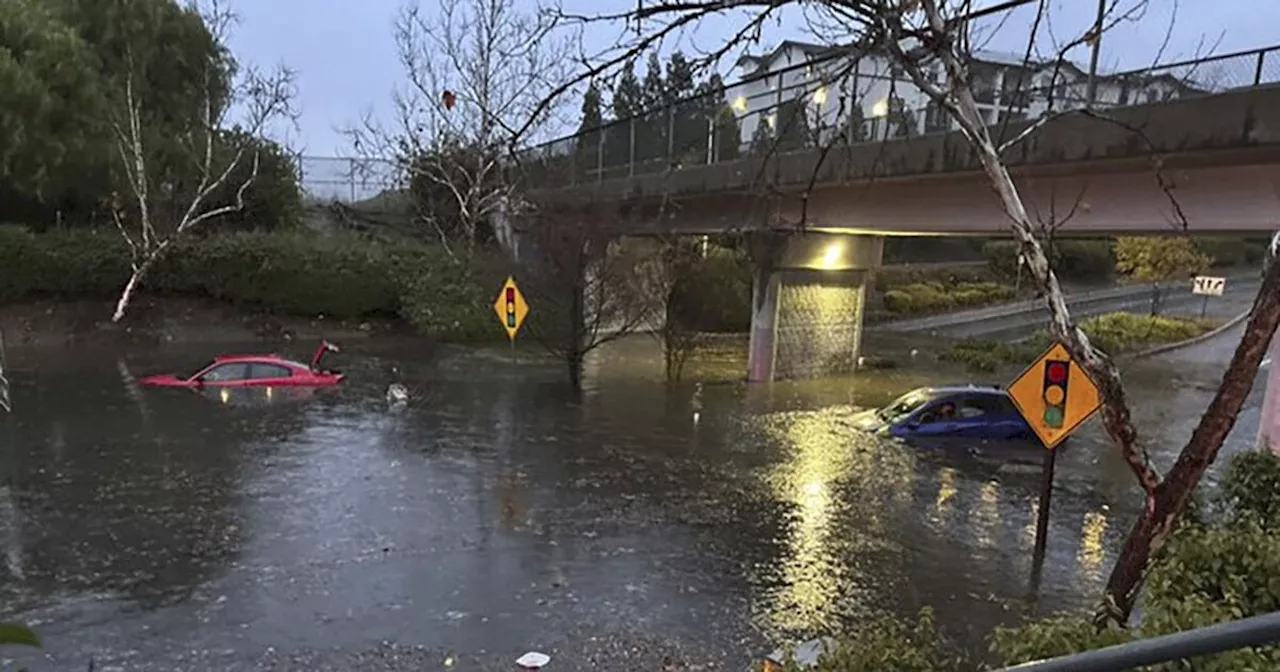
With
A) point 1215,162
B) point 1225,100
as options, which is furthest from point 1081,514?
point 1225,100

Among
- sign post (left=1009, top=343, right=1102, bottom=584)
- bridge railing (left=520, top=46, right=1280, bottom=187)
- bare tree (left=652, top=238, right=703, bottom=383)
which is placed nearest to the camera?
bridge railing (left=520, top=46, right=1280, bottom=187)

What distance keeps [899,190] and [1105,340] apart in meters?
21.3

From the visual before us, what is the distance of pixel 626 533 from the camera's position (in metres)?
13.0

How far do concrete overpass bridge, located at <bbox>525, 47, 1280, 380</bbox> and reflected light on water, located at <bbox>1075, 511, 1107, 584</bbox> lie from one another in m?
4.87

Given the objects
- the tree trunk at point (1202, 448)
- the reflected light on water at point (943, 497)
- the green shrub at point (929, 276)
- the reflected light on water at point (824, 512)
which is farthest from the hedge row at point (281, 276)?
the tree trunk at point (1202, 448)

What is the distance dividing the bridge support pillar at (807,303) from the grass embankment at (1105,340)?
6218mm

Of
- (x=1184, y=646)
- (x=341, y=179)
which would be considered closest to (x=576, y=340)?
(x=1184, y=646)

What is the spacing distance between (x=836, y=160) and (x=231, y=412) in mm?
14855

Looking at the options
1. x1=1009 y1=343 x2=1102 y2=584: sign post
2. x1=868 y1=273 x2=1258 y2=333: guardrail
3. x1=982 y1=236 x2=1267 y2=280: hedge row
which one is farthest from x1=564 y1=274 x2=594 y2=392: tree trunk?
x1=982 y1=236 x2=1267 y2=280: hedge row

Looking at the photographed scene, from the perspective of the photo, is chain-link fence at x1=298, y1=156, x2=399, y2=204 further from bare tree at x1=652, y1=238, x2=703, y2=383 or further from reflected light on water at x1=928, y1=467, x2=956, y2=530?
reflected light on water at x1=928, y1=467, x2=956, y2=530

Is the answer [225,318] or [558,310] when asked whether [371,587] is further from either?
[225,318]

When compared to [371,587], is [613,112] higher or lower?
higher

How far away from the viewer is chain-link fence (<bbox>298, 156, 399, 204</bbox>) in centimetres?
4638

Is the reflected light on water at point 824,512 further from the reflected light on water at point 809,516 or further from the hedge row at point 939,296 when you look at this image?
the hedge row at point 939,296
